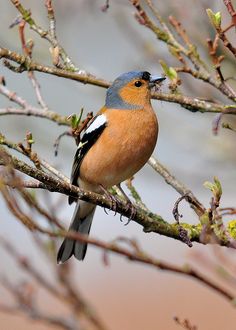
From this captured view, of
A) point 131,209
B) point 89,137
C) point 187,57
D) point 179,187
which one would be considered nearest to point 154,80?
point 89,137

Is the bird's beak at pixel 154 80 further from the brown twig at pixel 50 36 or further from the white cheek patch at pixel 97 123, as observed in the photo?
the brown twig at pixel 50 36

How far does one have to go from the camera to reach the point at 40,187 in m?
3.02

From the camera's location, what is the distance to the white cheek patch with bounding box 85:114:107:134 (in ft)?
15.1

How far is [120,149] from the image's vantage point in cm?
442

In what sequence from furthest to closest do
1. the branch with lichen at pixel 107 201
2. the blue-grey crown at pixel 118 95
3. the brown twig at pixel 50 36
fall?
1. the blue-grey crown at pixel 118 95
2. the brown twig at pixel 50 36
3. the branch with lichen at pixel 107 201

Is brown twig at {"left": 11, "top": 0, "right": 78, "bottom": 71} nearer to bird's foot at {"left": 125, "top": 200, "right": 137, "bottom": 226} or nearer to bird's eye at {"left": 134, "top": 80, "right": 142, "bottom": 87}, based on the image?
bird's foot at {"left": 125, "top": 200, "right": 137, "bottom": 226}

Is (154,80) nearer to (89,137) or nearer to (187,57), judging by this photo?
(89,137)

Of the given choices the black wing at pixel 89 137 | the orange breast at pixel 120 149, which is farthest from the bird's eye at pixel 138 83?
the black wing at pixel 89 137

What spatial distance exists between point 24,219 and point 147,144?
8.25ft

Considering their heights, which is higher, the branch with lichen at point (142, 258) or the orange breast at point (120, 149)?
the orange breast at point (120, 149)

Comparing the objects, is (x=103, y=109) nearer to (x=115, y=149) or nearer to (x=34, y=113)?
(x=115, y=149)

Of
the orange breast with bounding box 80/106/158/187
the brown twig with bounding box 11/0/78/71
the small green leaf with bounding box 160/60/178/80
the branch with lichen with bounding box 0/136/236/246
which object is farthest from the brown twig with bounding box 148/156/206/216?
the brown twig with bounding box 11/0/78/71

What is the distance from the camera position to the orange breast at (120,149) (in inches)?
172

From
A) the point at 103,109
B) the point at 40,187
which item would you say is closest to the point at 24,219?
the point at 40,187
